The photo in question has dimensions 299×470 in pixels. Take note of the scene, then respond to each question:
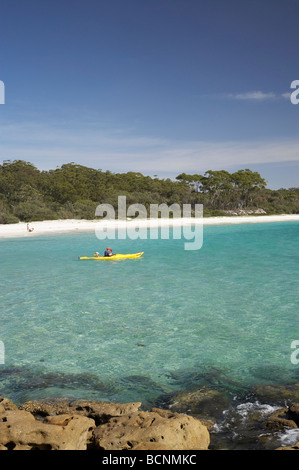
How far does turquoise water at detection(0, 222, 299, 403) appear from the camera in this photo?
21.1ft

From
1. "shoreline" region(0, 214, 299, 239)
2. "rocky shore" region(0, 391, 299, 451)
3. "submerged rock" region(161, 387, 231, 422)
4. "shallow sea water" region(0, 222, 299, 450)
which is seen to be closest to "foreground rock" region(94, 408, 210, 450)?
"rocky shore" region(0, 391, 299, 451)

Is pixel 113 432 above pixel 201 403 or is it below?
above

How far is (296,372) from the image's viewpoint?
6.62 m

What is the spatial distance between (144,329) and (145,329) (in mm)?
26

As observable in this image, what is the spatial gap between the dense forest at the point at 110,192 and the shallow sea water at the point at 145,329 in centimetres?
3127

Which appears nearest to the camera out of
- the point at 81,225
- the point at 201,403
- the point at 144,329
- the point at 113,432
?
the point at 113,432

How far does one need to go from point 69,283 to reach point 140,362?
8090 millimetres

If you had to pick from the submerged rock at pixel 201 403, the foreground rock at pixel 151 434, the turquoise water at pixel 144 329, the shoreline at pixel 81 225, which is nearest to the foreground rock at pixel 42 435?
the foreground rock at pixel 151 434

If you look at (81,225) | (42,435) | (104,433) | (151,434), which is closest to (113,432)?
(104,433)

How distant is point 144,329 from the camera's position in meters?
9.02

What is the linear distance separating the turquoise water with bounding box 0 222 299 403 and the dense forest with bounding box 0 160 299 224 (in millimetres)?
31166

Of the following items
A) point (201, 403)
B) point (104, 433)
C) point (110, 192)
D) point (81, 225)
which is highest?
point (110, 192)

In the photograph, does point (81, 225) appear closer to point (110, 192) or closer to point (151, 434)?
point (110, 192)

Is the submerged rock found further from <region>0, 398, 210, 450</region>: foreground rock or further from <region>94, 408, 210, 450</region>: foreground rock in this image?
<region>94, 408, 210, 450</region>: foreground rock
